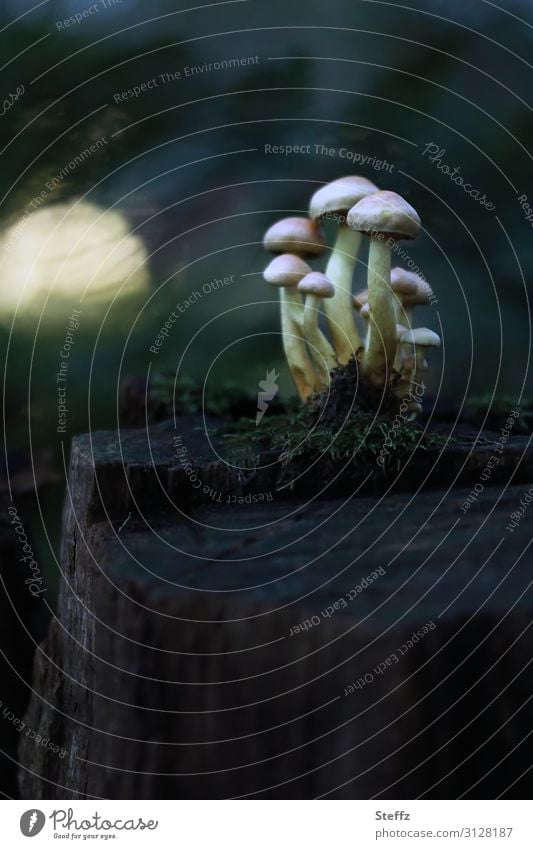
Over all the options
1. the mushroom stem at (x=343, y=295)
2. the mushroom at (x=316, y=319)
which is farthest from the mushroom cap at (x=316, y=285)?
the mushroom stem at (x=343, y=295)

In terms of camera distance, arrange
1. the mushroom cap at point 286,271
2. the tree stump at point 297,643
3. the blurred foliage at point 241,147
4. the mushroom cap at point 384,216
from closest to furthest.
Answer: the tree stump at point 297,643, the mushroom cap at point 384,216, the mushroom cap at point 286,271, the blurred foliage at point 241,147

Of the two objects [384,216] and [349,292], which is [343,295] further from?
[384,216]

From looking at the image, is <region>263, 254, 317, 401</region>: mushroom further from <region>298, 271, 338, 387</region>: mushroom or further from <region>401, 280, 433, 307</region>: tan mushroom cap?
<region>401, 280, 433, 307</region>: tan mushroom cap

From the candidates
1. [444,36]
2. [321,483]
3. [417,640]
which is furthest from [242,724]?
[444,36]

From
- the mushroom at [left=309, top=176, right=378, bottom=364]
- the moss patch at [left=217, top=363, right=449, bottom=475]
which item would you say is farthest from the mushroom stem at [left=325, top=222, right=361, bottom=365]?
the moss patch at [left=217, top=363, right=449, bottom=475]

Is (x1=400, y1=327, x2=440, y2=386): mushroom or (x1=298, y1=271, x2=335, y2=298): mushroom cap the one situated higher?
(x1=298, y1=271, x2=335, y2=298): mushroom cap

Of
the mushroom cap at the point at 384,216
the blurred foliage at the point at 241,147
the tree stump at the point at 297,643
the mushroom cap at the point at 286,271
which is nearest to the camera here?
the tree stump at the point at 297,643

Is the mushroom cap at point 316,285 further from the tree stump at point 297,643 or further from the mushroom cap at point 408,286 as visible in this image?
the tree stump at point 297,643

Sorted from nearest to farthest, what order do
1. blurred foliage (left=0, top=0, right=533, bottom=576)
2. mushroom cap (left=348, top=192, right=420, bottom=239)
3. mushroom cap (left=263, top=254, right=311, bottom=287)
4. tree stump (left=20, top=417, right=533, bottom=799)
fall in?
1. tree stump (left=20, top=417, right=533, bottom=799)
2. mushroom cap (left=348, top=192, right=420, bottom=239)
3. mushroom cap (left=263, top=254, right=311, bottom=287)
4. blurred foliage (left=0, top=0, right=533, bottom=576)
